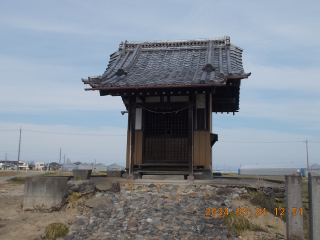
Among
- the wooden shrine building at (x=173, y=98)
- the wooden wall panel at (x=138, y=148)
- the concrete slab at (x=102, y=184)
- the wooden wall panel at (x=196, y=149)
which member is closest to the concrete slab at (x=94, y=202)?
the concrete slab at (x=102, y=184)

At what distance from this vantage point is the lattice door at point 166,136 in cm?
1247

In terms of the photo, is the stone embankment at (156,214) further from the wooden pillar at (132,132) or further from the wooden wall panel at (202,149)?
the wooden wall panel at (202,149)

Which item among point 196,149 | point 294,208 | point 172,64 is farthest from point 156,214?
point 172,64

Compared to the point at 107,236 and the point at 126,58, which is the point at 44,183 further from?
the point at 126,58

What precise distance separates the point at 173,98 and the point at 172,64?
203 centimetres

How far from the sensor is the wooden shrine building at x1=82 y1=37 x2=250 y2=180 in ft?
36.4

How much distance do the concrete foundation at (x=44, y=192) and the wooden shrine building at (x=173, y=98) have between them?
246 cm

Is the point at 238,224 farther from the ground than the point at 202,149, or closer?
closer

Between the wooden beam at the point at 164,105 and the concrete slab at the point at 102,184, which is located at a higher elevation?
the wooden beam at the point at 164,105

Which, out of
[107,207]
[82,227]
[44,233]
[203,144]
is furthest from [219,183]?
[44,233]

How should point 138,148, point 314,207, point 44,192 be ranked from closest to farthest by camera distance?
point 314,207
point 44,192
point 138,148

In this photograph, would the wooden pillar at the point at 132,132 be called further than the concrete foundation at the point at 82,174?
Yes

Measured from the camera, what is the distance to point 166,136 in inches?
497

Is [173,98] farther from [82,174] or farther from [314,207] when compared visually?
[314,207]
